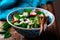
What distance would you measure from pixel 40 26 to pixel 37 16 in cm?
8

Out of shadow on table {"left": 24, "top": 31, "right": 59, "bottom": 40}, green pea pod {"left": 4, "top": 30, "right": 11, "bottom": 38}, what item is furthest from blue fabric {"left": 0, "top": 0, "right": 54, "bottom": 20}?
shadow on table {"left": 24, "top": 31, "right": 59, "bottom": 40}

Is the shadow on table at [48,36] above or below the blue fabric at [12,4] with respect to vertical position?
below

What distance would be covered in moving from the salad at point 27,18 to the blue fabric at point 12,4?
11 centimetres

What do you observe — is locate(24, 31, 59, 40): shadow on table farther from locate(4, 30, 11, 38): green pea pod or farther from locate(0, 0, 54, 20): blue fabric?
locate(0, 0, 54, 20): blue fabric

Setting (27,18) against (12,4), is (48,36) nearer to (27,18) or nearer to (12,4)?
(27,18)

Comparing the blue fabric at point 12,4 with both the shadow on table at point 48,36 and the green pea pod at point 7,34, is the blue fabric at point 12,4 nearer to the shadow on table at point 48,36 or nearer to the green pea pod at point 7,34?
the green pea pod at point 7,34

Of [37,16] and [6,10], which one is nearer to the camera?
[37,16]

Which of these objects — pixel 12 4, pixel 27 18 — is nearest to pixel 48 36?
pixel 27 18

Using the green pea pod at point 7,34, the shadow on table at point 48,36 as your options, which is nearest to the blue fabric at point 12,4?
the green pea pod at point 7,34

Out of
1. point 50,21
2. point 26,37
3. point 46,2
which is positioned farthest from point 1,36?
point 46,2

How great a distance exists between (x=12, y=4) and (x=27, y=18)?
0.67 ft

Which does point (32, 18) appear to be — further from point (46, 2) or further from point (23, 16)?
point (46, 2)

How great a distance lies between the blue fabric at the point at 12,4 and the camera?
0.83 m

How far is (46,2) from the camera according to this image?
3.00 ft
